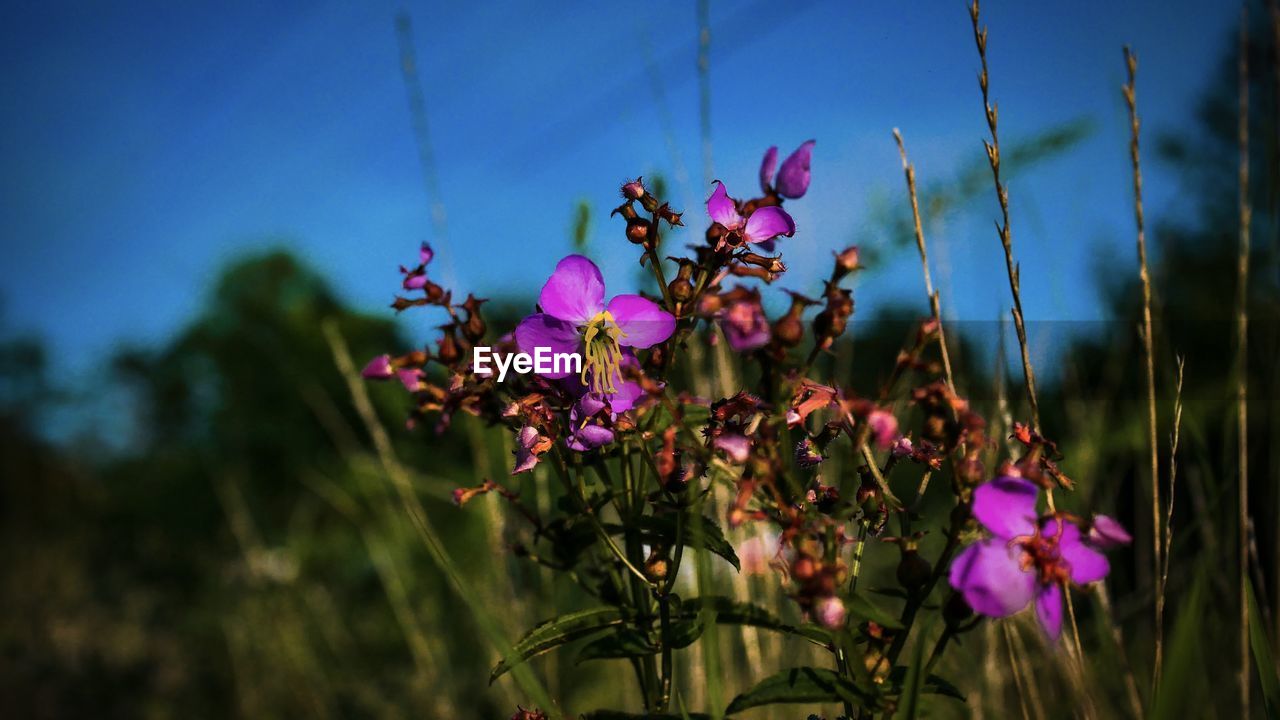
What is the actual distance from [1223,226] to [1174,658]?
3899mm

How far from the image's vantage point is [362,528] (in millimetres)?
2402

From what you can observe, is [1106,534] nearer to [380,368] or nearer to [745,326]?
[745,326]

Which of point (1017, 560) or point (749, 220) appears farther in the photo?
point (749, 220)

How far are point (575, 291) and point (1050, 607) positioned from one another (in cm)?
42

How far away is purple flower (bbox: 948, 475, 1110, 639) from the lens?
59cm

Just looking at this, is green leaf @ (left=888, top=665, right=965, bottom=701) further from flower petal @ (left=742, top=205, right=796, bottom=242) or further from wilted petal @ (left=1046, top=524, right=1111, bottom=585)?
flower petal @ (left=742, top=205, right=796, bottom=242)

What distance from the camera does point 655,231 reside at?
0.74m

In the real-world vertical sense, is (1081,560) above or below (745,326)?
below

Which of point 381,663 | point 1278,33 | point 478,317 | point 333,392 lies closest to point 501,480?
point 478,317

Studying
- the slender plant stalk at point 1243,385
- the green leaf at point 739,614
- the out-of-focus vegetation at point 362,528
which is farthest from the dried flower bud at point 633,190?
the slender plant stalk at point 1243,385

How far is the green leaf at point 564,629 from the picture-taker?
0.75 meters

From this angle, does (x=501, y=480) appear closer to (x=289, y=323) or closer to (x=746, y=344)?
(x=746, y=344)

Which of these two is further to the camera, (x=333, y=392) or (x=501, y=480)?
(x=333, y=392)

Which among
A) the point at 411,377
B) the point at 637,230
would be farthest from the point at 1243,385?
the point at 411,377
